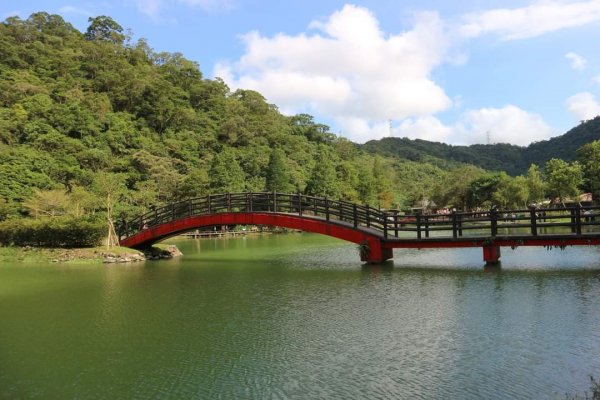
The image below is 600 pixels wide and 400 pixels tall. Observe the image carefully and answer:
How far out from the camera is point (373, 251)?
18.3 m

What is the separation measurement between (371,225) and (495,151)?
126873 mm

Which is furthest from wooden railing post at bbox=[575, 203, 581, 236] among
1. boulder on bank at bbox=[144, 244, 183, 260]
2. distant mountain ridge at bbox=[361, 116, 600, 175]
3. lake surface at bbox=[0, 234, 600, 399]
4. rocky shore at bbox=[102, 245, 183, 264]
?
distant mountain ridge at bbox=[361, 116, 600, 175]

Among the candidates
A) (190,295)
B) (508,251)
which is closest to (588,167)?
(508,251)

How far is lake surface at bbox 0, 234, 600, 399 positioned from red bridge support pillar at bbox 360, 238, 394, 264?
195 cm

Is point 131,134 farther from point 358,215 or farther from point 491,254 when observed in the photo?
point 491,254

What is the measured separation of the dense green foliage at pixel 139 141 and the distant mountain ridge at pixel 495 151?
2.32 meters

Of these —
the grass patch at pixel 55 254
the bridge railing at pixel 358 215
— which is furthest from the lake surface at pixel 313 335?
the grass patch at pixel 55 254

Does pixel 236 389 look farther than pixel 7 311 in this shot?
No

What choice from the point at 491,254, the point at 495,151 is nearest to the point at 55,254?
the point at 491,254

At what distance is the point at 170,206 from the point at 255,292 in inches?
501

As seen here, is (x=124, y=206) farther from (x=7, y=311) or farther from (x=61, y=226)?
(x=7, y=311)

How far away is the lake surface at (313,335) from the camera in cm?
632

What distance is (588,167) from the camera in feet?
170

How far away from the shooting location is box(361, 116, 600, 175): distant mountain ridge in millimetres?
95875
